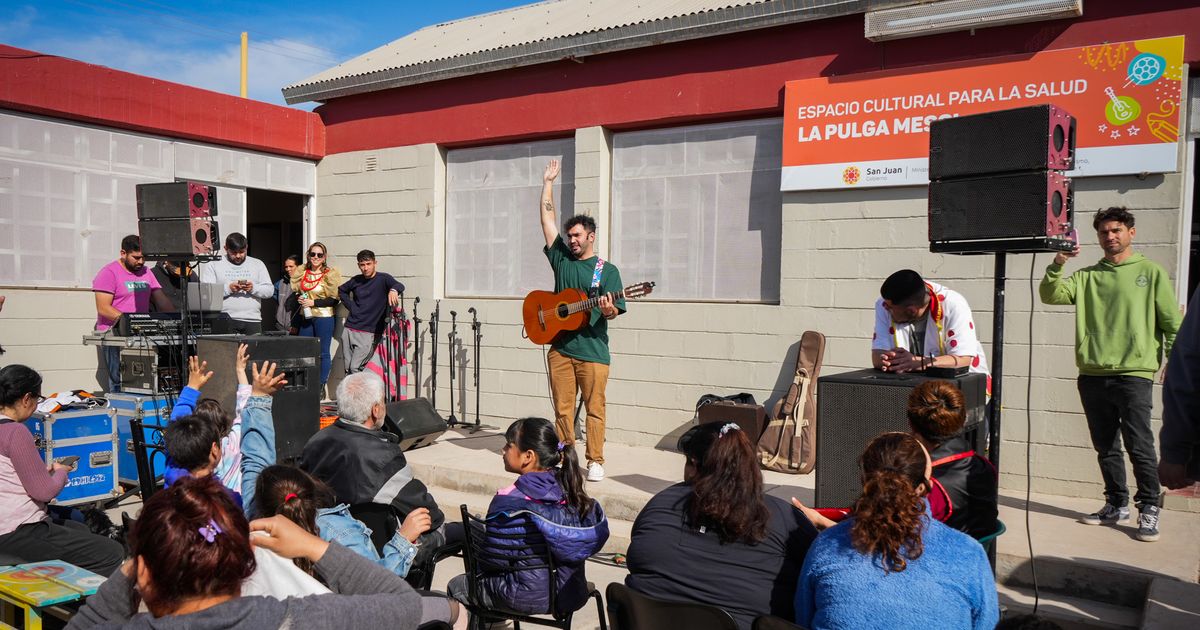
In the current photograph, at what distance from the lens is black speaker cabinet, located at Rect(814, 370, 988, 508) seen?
10.3 feet

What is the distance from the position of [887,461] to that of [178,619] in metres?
1.75

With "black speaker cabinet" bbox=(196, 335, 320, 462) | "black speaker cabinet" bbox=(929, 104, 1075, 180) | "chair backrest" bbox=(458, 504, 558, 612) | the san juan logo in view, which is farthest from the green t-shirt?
"chair backrest" bbox=(458, 504, 558, 612)

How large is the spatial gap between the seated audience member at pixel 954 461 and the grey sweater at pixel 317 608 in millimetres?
1692

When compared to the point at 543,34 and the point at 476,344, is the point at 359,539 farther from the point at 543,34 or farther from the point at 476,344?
the point at 543,34

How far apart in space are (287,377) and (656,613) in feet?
12.1

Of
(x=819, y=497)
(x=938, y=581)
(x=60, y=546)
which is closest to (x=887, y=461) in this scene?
(x=938, y=581)

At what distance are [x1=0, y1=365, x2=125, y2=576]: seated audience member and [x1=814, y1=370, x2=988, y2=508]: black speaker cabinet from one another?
3013mm

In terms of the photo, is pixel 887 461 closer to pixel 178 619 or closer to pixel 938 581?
pixel 938 581

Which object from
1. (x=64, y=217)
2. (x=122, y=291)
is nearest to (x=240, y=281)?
(x=122, y=291)

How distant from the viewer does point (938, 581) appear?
2.10 m

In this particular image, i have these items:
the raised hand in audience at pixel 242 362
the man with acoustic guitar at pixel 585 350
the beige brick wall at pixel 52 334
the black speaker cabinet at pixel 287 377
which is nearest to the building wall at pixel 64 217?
the beige brick wall at pixel 52 334

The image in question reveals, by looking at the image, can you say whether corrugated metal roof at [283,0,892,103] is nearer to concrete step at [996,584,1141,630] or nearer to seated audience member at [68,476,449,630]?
concrete step at [996,584,1141,630]

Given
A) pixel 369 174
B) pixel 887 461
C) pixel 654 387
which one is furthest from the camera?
pixel 369 174

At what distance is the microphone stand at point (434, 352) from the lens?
8125mm
